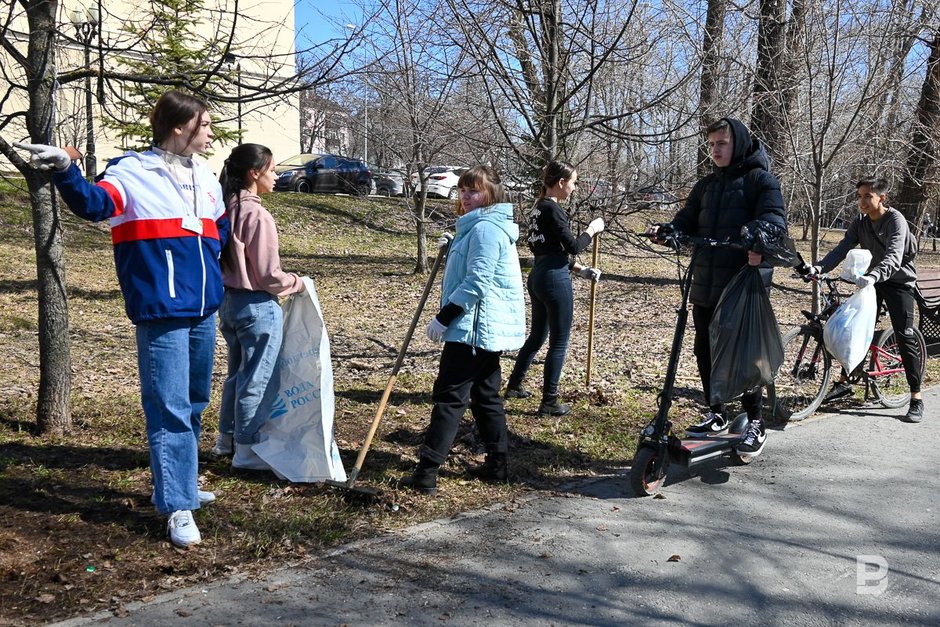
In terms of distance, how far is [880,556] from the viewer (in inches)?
160

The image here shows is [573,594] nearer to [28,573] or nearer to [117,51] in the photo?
[28,573]

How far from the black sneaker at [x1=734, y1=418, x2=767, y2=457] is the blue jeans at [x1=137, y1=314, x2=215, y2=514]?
3.22m

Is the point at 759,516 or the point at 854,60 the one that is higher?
the point at 854,60

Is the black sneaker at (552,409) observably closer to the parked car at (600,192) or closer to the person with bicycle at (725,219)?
the person with bicycle at (725,219)

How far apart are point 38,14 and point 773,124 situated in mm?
7240

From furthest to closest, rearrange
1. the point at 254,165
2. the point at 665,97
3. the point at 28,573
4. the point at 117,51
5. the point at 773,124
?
1. the point at 773,124
2. the point at 665,97
3. the point at 117,51
4. the point at 254,165
5. the point at 28,573

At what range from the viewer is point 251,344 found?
181 inches

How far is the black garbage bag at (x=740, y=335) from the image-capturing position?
4.96 metres

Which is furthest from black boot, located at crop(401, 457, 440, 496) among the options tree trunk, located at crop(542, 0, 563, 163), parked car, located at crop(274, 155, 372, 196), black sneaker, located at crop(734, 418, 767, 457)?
parked car, located at crop(274, 155, 372, 196)

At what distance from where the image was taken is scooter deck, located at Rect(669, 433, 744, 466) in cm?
473

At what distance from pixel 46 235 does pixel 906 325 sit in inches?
244

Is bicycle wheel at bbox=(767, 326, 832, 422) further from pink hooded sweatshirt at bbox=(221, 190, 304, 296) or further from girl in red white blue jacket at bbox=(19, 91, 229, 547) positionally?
girl in red white blue jacket at bbox=(19, 91, 229, 547)

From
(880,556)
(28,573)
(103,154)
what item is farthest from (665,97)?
(103,154)

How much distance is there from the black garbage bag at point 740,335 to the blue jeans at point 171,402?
2885 mm
